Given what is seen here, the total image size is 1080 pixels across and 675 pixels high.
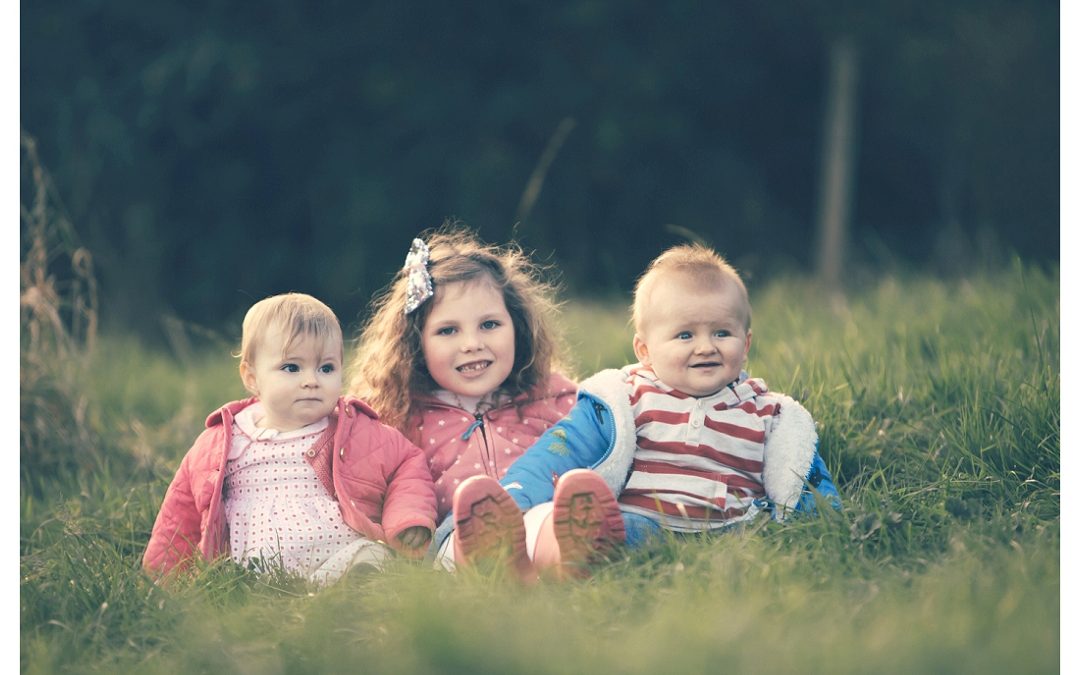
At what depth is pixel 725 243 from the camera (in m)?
10.6

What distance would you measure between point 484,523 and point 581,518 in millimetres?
247

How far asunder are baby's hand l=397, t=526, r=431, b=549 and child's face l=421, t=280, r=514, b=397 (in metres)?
→ 0.55

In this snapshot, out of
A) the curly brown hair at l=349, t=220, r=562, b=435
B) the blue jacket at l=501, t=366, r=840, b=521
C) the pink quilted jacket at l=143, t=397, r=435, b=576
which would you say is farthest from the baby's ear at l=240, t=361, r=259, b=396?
the blue jacket at l=501, t=366, r=840, b=521

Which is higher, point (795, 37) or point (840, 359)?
point (795, 37)

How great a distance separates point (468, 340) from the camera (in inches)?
142

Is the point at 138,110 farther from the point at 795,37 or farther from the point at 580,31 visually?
the point at 795,37

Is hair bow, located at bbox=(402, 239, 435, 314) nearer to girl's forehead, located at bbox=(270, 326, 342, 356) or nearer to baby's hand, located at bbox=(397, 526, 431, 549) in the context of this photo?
girl's forehead, located at bbox=(270, 326, 342, 356)

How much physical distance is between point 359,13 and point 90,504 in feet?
22.9

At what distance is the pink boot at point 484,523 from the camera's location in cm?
284

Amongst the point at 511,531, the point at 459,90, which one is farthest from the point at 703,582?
the point at 459,90

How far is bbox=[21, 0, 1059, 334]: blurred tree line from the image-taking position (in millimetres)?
9734

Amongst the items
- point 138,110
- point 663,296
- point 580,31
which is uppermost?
point 580,31

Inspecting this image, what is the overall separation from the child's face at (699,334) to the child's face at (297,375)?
99 cm

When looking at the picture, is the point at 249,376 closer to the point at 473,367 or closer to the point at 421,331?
the point at 421,331
